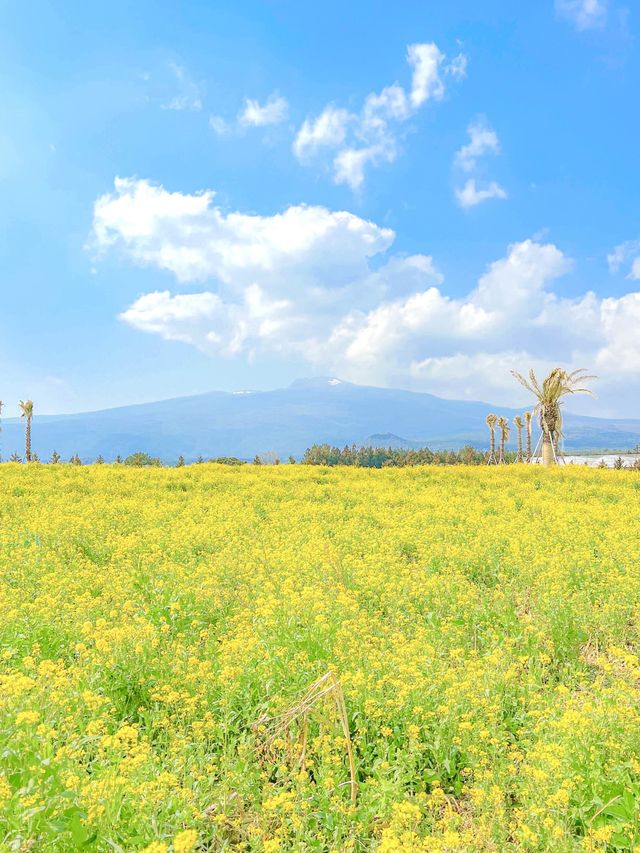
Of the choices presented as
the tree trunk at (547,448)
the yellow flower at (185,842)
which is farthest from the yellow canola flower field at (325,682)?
the tree trunk at (547,448)

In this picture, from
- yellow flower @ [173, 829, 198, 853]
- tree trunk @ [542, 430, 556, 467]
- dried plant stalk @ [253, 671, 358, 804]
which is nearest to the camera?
yellow flower @ [173, 829, 198, 853]

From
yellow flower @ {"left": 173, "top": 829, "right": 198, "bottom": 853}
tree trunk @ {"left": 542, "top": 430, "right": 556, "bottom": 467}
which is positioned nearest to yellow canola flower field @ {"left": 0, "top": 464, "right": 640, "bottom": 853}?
yellow flower @ {"left": 173, "top": 829, "right": 198, "bottom": 853}

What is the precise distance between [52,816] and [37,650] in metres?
3.56

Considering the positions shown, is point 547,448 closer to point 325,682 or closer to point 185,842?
point 325,682

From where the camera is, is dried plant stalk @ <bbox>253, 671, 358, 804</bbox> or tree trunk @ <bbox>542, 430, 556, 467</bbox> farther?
tree trunk @ <bbox>542, 430, 556, 467</bbox>

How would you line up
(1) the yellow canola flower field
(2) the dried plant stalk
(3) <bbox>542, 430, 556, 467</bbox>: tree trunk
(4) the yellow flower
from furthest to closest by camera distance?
(3) <bbox>542, 430, 556, 467</bbox>: tree trunk < (2) the dried plant stalk < (1) the yellow canola flower field < (4) the yellow flower

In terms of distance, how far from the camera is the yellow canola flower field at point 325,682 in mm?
3646

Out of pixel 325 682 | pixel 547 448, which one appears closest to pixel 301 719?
pixel 325 682

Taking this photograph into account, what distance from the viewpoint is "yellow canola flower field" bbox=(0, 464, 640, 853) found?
365cm

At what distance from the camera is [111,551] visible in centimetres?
1078

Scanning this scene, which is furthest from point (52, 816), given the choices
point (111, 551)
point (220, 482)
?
point (220, 482)

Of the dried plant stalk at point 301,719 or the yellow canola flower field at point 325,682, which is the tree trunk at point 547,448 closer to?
the yellow canola flower field at point 325,682

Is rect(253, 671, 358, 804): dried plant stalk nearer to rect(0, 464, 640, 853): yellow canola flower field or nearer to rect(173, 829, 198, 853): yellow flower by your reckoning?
rect(0, 464, 640, 853): yellow canola flower field

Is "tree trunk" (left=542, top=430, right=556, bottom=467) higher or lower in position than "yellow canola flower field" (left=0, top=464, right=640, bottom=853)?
higher
